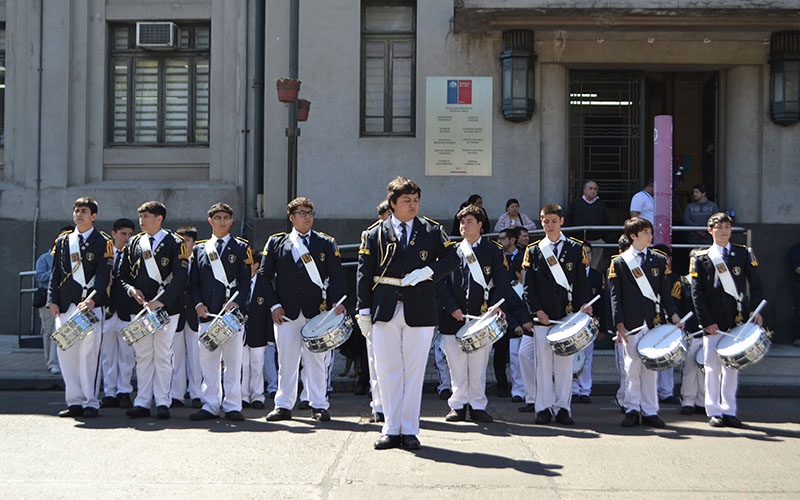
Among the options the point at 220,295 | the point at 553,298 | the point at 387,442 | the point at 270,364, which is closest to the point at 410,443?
the point at 387,442

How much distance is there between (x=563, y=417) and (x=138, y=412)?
4228 mm

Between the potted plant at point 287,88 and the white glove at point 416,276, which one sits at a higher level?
the potted plant at point 287,88

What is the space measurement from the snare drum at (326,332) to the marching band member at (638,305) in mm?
2682

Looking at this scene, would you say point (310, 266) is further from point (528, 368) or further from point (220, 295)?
point (528, 368)

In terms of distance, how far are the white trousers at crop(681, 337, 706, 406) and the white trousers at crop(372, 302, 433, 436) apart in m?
3.68

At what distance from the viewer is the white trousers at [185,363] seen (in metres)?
10.8

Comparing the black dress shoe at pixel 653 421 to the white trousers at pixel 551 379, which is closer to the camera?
the black dress shoe at pixel 653 421

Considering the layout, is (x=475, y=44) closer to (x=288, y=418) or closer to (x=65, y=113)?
(x=65, y=113)

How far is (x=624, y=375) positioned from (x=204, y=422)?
4.20 m

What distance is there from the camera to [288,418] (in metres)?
9.86

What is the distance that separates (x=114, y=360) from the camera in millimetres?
11242

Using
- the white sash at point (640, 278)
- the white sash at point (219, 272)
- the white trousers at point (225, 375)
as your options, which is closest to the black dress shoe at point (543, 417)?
the white sash at point (640, 278)

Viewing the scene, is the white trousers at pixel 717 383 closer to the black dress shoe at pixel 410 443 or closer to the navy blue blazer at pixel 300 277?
the black dress shoe at pixel 410 443

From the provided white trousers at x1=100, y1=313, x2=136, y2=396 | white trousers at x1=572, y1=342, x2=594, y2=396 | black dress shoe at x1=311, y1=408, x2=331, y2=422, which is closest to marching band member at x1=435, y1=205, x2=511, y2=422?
black dress shoe at x1=311, y1=408, x2=331, y2=422
